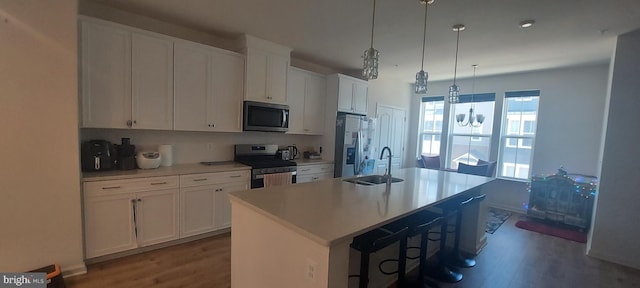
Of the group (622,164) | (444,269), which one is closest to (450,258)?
(444,269)

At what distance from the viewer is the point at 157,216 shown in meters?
2.81

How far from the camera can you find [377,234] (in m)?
1.84

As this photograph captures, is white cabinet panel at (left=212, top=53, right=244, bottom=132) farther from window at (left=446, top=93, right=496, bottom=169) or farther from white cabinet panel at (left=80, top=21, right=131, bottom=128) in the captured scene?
window at (left=446, top=93, right=496, bottom=169)

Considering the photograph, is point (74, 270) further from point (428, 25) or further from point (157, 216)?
point (428, 25)

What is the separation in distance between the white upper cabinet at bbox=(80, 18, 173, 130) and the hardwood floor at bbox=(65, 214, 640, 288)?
4.48 feet

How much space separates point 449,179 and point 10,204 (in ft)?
12.7

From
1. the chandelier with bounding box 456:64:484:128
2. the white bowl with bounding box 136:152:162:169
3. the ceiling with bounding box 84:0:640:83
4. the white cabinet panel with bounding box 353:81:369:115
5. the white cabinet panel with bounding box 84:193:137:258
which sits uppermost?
the ceiling with bounding box 84:0:640:83

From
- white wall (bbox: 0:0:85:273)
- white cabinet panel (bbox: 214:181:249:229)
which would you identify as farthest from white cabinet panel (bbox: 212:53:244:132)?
white wall (bbox: 0:0:85:273)

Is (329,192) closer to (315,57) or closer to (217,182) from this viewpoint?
(217,182)

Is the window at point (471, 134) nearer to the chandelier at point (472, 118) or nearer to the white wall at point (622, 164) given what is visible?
the chandelier at point (472, 118)

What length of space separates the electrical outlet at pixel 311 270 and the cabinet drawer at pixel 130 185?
2147mm

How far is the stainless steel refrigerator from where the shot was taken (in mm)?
4496

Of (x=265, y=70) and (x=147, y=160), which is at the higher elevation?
(x=265, y=70)

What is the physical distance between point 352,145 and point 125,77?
127 inches
